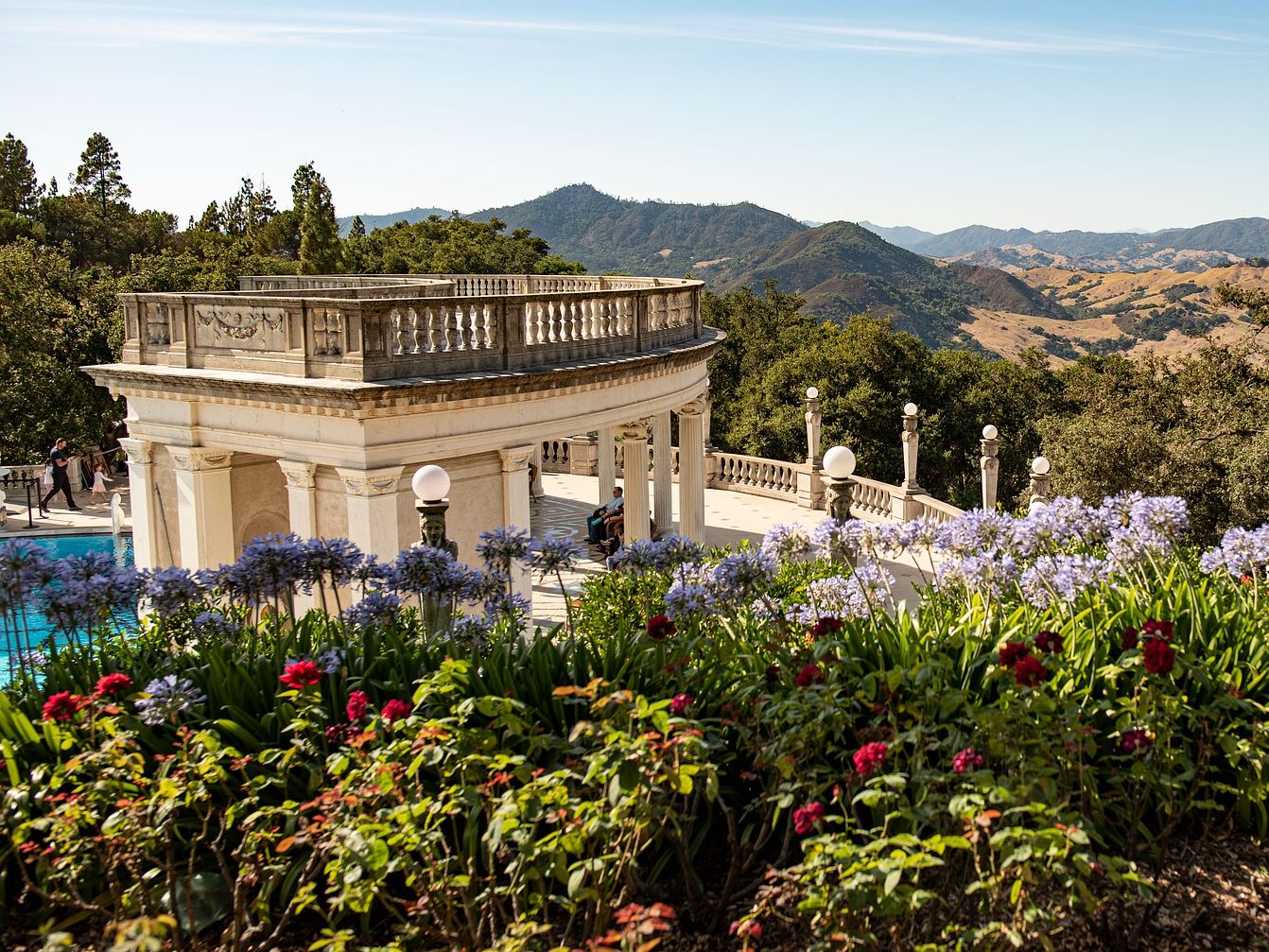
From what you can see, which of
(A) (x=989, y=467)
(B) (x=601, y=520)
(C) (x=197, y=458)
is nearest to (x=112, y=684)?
(C) (x=197, y=458)

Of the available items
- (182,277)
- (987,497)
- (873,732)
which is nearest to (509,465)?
(873,732)

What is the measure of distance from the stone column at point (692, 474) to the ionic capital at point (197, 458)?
7.25 metres

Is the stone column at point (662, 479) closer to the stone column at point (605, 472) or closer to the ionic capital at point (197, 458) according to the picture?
the stone column at point (605, 472)

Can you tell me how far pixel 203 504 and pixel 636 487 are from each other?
21.2 feet

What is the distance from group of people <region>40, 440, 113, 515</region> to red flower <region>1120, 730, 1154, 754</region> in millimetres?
25319

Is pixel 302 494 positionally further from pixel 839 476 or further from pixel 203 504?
pixel 839 476

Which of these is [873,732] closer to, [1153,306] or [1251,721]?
[1251,721]

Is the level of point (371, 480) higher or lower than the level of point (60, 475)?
higher

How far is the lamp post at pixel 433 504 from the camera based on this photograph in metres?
9.59

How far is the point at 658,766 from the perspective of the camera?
16.4 ft

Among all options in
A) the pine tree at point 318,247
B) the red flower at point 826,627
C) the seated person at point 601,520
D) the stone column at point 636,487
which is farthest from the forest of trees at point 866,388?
the red flower at point 826,627

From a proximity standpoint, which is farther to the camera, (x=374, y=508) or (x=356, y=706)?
(x=374, y=508)

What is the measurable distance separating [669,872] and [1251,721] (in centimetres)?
311

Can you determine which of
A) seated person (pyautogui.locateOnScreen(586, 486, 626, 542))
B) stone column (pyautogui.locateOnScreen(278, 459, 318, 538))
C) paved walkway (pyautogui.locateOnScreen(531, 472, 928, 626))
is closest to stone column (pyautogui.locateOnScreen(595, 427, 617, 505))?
paved walkway (pyautogui.locateOnScreen(531, 472, 928, 626))
